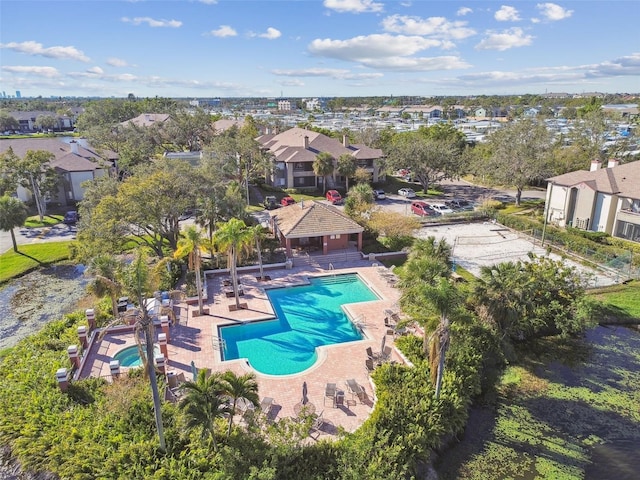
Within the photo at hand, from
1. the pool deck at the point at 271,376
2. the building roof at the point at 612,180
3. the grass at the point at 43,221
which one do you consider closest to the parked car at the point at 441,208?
the building roof at the point at 612,180

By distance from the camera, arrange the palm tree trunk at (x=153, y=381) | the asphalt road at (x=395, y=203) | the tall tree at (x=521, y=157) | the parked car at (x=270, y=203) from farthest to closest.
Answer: the parked car at (x=270, y=203)
the tall tree at (x=521, y=157)
the asphalt road at (x=395, y=203)
the palm tree trunk at (x=153, y=381)

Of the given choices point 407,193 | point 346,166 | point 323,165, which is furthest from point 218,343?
point 407,193

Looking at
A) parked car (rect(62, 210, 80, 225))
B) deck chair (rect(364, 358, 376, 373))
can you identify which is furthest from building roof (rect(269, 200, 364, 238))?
parked car (rect(62, 210, 80, 225))

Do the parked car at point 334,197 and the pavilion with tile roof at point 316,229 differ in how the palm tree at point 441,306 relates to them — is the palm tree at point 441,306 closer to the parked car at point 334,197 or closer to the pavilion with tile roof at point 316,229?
the pavilion with tile roof at point 316,229

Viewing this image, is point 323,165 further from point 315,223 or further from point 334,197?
point 315,223

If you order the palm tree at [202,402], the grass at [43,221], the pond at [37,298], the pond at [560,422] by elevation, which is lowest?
the pond at [560,422]

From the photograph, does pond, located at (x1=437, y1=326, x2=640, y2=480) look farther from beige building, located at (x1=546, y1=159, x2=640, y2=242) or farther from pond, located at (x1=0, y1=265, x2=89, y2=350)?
pond, located at (x1=0, y1=265, x2=89, y2=350)
